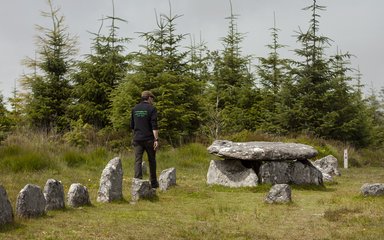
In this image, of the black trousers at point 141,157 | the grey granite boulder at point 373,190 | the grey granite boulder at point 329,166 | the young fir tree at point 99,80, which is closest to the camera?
the grey granite boulder at point 373,190

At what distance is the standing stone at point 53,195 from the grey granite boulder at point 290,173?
24.1ft

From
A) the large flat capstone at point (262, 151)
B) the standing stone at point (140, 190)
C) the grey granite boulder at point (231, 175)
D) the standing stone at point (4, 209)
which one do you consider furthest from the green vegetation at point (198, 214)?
the large flat capstone at point (262, 151)

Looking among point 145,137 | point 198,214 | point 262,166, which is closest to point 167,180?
point 145,137

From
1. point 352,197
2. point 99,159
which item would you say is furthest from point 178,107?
point 352,197

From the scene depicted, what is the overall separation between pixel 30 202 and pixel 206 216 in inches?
137

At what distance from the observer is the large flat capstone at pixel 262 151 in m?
15.9

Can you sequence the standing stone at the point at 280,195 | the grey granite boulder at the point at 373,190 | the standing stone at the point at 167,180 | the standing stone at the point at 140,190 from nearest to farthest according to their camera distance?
the standing stone at the point at 140,190 → the standing stone at the point at 280,195 → the grey granite boulder at the point at 373,190 → the standing stone at the point at 167,180

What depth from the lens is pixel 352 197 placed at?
13.4 m

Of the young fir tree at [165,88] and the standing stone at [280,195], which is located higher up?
the young fir tree at [165,88]

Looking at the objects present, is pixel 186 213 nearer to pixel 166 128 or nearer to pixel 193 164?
pixel 193 164

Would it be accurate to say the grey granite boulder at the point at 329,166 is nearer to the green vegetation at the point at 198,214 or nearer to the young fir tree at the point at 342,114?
the green vegetation at the point at 198,214

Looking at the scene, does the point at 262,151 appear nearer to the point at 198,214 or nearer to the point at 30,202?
the point at 198,214

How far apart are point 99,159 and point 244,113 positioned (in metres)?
15.0

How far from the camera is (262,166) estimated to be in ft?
53.3
